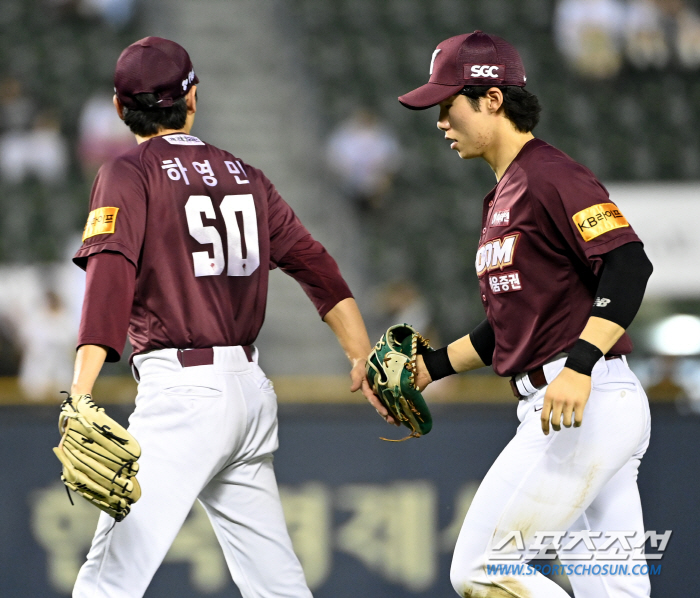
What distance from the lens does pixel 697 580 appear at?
480 centimetres

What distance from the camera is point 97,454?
9.20ft

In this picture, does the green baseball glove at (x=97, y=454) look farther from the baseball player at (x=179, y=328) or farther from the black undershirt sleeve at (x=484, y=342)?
the black undershirt sleeve at (x=484, y=342)

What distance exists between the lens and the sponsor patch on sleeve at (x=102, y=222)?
3031mm

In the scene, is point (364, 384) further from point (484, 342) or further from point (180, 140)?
point (180, 140)

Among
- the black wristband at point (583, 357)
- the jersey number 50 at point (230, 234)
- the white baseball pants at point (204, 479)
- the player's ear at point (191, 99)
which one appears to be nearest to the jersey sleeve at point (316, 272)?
the jersey number 50 at point (230, 234)

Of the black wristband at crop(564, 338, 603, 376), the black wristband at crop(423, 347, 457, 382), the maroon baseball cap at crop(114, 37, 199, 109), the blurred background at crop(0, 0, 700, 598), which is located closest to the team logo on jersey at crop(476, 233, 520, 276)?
the black wristband at crop(564, 338, 603, 376)

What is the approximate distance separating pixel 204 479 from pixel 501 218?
1.19 meters

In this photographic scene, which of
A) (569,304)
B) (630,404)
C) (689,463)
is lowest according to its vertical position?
(689,463)

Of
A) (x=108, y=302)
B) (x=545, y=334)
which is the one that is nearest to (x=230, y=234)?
(x=108, y=302)

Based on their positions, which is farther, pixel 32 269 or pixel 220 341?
pixel 32 269

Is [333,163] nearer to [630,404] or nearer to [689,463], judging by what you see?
[689,463]

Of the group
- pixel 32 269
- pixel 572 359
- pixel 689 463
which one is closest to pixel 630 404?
pixel 572 359

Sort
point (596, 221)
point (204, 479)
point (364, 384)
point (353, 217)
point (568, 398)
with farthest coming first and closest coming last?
point (353, 217), point (364, 384), point (204, 479), point (596, 221), point (568, 398)

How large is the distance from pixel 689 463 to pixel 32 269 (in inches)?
209
